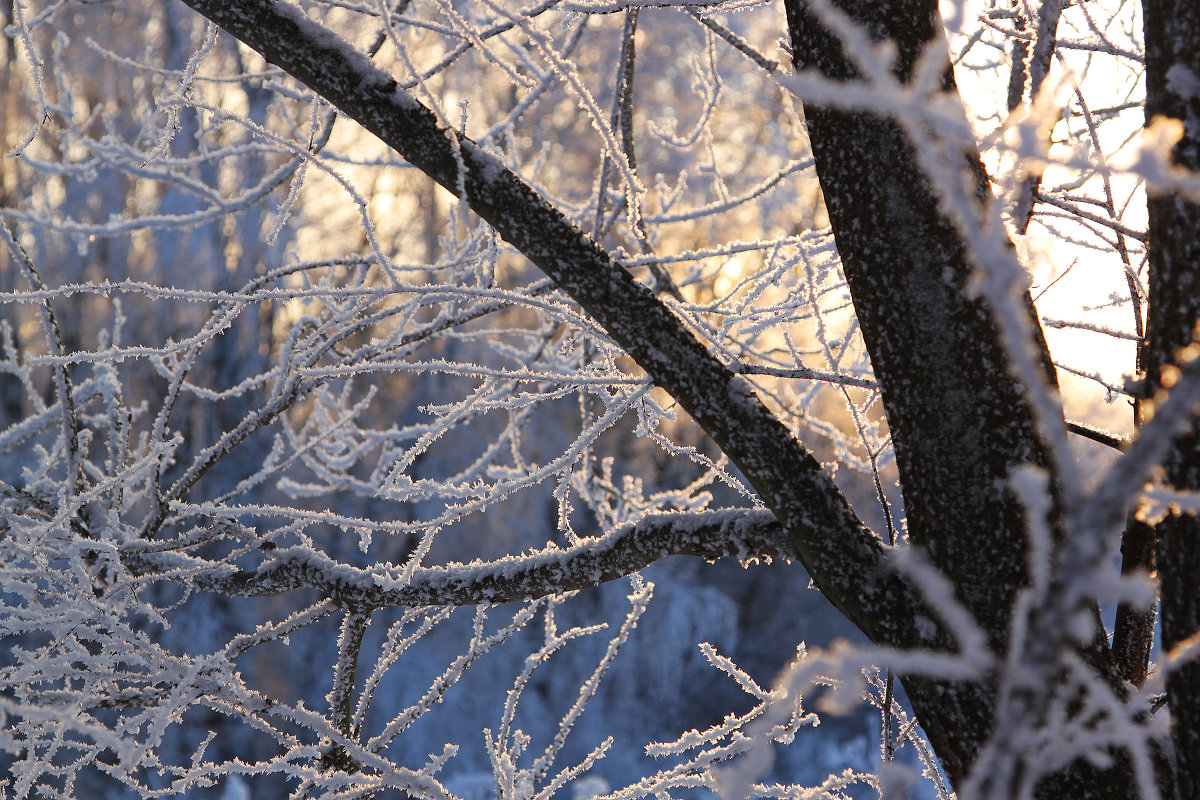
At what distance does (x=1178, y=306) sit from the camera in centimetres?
109

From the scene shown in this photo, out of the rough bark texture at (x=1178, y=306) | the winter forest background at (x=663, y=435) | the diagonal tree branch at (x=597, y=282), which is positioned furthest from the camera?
the diagonal tree branch at (x=597, y=282)

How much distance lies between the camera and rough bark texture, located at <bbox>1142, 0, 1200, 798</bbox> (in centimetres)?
106

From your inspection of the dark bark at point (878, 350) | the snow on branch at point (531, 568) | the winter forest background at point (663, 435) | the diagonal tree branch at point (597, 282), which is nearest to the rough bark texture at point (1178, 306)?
the winter forest background at point (663, 435)

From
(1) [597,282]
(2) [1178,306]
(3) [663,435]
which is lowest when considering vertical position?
(2) [1178,306]

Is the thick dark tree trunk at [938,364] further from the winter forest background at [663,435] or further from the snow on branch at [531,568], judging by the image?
the snow on branch at [531,568]

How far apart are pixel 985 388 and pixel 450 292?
0.88 m

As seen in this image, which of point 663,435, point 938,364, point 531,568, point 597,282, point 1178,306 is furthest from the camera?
point 663,435

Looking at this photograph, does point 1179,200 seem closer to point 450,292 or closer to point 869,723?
point 450,292

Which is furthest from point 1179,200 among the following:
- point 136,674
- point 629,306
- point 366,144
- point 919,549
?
point 366,144

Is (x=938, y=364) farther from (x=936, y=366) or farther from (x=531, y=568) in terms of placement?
(x=531, y=568)

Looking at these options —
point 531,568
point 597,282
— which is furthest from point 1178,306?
point 531,568

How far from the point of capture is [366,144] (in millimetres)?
10273

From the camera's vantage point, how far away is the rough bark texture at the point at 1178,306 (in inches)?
41.8

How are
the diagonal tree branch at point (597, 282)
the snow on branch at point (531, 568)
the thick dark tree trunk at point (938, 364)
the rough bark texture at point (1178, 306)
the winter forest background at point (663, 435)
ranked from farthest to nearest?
the snow on branch at point (531, 568), the diagonal tree branch at point (597, 282), the thick dark tree trunk at point (938, 364), the rough bark texture at point (1178, 306), the winter forest background at point (663, 435)
